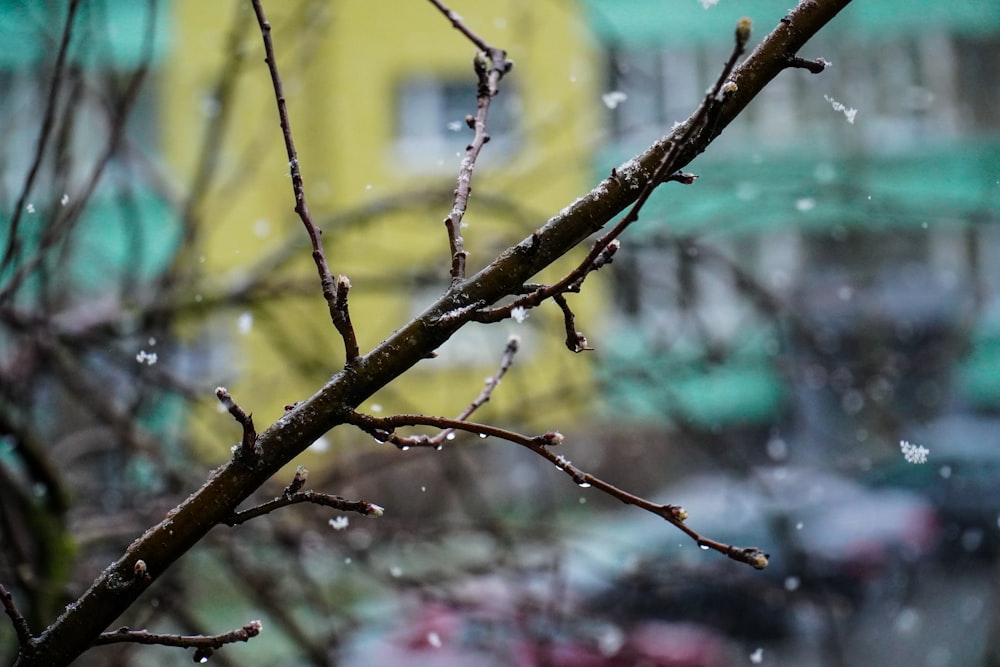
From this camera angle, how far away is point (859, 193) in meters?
3.28

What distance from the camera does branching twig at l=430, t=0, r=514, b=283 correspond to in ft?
3.96

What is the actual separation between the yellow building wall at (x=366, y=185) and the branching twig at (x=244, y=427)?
184 cm

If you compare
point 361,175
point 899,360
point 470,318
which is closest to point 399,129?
point 361,175

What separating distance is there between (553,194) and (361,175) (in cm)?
266

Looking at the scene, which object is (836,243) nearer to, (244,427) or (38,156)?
(38,156)

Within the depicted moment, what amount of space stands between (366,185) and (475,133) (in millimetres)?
1899

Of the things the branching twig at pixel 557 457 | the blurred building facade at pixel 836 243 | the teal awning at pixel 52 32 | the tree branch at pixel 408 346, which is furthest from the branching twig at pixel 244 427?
the teal awning at pixel 52 32

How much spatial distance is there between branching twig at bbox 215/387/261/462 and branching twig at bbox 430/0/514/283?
0.99 ft

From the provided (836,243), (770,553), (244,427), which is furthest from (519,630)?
(836,243)

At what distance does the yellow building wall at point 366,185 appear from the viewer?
11.9 ft

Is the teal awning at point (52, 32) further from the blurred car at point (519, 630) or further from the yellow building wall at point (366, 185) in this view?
the blurred car at point (519, 630)

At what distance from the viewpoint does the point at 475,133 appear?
139 cm

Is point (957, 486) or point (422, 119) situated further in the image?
point (422, 119)

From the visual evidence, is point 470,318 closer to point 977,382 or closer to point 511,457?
point 977,382
